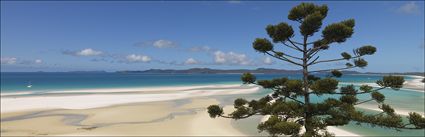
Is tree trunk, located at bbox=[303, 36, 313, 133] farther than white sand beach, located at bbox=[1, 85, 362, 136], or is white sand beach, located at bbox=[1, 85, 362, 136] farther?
white sand beach, located at bbox=[1, 85, 362, 136]

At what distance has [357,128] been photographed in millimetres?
24891

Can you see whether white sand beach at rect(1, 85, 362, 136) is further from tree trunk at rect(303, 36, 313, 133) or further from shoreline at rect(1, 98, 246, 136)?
tree trunk at rect(303, 36, 313, 133)

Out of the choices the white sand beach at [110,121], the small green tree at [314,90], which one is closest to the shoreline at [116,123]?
the white sand beach at [110,121]

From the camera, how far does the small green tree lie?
437 inches

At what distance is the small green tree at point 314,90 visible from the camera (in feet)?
36.4

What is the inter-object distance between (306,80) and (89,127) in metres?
18.8

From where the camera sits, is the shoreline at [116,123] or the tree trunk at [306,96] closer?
the tree trunk at [306,96]

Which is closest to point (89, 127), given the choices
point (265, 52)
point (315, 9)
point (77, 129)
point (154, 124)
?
point (77, 129)

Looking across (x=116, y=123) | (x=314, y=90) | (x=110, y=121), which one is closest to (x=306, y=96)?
(x=314, y=90)

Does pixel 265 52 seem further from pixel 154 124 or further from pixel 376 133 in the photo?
pixel 154 124

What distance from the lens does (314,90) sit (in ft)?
37.2

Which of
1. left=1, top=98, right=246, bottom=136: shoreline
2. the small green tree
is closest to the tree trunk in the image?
the small green tree

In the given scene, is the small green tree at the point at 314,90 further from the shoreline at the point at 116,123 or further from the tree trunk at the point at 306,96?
the shoreline at the point at 116,123

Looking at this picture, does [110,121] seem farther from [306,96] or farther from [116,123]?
[306,96]
